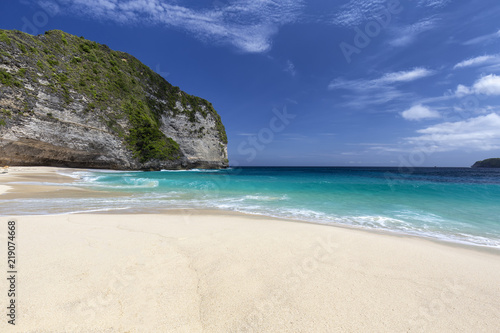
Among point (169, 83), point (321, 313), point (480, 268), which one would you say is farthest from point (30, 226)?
point (169, 83)

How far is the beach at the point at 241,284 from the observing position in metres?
2.19

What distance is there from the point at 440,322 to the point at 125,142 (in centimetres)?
4824

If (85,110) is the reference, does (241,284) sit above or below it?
below

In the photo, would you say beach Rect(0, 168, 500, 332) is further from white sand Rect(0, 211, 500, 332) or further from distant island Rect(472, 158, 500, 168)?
distant island Rect(472, 158, 500, 168)

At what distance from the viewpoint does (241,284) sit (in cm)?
293

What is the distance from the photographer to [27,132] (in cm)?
2850

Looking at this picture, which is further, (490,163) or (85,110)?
(490,163)

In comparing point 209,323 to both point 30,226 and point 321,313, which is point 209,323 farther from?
point 30,226

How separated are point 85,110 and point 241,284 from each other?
45.6m

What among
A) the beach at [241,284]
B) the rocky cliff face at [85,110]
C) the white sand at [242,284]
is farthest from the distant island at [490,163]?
the white sand at [242,284]

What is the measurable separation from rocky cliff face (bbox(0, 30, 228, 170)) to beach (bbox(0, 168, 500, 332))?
3647cm

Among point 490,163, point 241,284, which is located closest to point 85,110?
point 241,284

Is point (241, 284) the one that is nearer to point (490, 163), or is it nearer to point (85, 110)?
point (85, 110)

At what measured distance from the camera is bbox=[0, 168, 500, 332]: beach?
2.19 m
